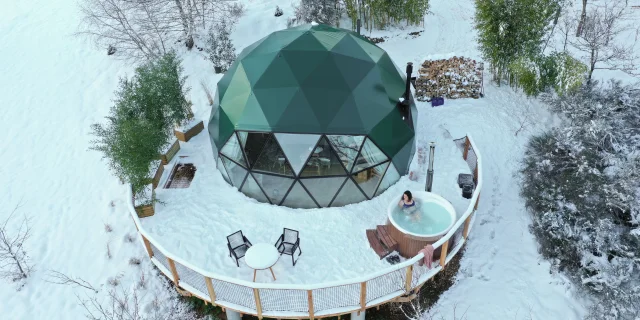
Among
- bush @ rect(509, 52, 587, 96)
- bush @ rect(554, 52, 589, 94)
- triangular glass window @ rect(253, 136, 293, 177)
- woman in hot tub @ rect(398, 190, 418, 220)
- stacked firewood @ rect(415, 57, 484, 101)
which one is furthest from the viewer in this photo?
stacked firewood @ rect(415, 57, 484, 101)

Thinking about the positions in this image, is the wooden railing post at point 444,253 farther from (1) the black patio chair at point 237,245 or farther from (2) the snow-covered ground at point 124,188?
(1) the black patio chair at point 237,245

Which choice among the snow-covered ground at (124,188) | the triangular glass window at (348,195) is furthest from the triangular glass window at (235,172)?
the triangular glass window at (348,195)

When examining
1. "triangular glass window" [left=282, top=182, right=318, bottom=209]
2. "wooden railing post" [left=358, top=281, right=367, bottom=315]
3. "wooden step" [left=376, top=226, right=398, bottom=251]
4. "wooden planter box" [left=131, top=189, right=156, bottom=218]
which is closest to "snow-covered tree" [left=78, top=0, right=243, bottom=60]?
"wooden planter box" [left=131, top=189, right=156, bottom=218]

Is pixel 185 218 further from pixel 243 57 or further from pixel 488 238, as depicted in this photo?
pixel 488 238

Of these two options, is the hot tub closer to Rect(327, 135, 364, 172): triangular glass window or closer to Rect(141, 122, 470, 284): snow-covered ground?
Rect(141, 122, 470, 284): snow-covered ground

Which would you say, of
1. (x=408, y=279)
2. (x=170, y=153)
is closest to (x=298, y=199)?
(x=408, y=279)

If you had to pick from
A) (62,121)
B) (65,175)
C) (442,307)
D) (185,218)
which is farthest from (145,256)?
(62,121)

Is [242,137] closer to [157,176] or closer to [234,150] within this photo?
[234,150]
